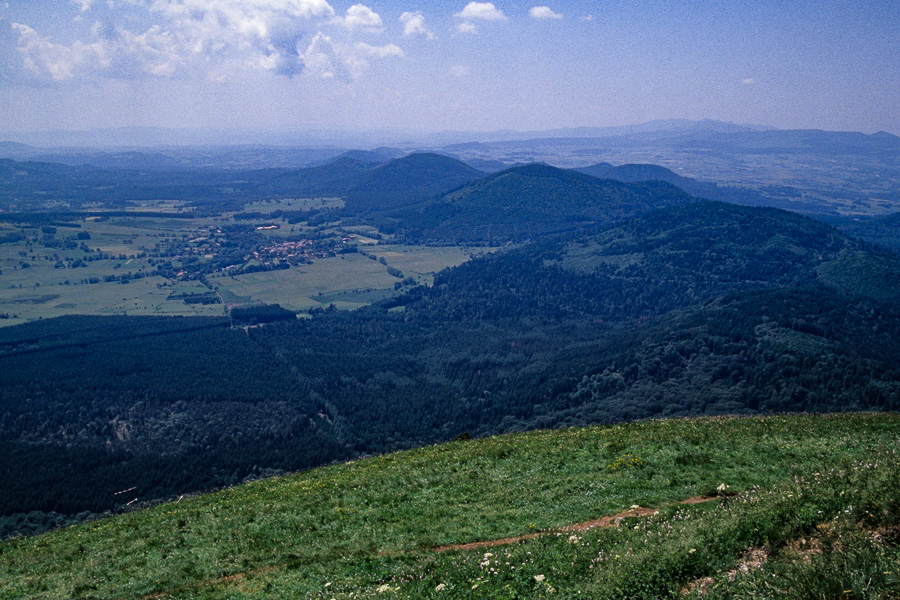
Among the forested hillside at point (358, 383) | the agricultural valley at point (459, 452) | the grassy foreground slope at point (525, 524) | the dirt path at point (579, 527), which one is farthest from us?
the forested hillside at point (358, 383)

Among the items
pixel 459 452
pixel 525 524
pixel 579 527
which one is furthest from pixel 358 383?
pixel 579 527

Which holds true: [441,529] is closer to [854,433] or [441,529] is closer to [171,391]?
[854,433]

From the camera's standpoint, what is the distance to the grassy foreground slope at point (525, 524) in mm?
14711

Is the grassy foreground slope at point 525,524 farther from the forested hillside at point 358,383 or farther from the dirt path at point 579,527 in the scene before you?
the forested hillside at point 358,383

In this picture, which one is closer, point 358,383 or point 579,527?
point 579,527

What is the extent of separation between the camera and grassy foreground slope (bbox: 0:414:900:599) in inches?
579

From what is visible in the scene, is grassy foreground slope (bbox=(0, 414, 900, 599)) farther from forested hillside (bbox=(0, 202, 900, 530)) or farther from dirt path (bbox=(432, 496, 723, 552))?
forested hillside (bbox=(0, 202, 900, 530))

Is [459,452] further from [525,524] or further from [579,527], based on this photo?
[579,527]

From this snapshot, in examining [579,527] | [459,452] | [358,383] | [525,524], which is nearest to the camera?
[579,527]

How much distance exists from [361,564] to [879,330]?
461ft

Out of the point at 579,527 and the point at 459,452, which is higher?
the point at 579,527

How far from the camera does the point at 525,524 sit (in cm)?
2248

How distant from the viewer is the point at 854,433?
2992 centimetres

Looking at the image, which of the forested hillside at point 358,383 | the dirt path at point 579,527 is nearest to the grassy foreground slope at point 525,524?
the dirt path at point 579,527
